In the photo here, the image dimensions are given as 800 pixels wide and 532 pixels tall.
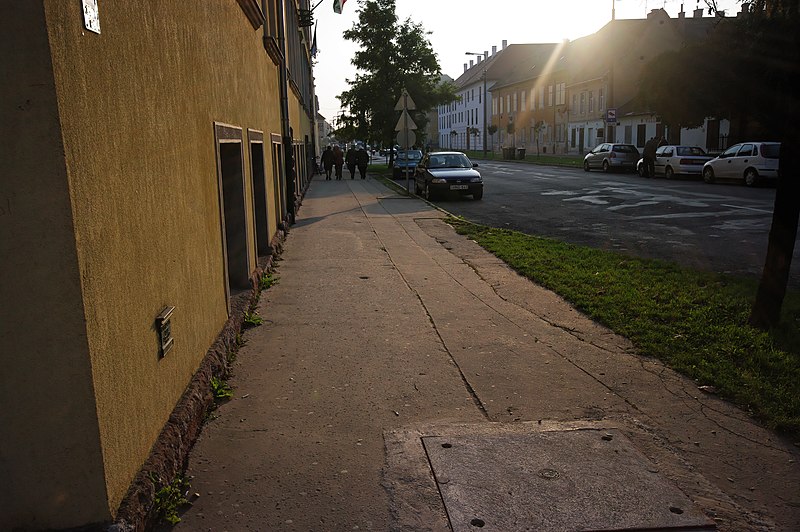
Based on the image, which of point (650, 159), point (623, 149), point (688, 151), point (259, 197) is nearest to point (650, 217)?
point (259, 197)

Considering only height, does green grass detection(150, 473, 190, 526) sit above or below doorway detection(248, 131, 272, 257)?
below

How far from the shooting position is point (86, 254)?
2.64 meters

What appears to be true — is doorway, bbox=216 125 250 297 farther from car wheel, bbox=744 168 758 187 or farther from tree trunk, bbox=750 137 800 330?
car wheel, bbox=744 168 758 187

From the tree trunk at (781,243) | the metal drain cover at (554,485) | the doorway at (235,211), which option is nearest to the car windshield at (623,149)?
the tree trunk at (781,243)

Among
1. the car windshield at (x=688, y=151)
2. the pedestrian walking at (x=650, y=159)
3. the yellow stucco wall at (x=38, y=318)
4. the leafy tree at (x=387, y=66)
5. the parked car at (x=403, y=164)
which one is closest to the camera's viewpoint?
the yellow stucco wall at (x=38, y=318)

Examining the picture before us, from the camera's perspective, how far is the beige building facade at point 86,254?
8.08 feet

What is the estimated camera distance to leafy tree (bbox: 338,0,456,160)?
4497cm

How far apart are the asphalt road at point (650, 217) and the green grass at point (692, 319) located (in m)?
1.47

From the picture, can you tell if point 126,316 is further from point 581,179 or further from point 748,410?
point 581,179

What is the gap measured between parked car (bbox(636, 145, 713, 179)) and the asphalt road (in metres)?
2.81

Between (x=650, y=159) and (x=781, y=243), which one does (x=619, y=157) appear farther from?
(x=781, y=243)

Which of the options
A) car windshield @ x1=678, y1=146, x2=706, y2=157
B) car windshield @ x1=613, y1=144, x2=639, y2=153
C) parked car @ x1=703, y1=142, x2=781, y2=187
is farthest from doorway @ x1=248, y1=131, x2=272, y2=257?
car windshield @ x1=613, y1=144, x2=639, y2=153

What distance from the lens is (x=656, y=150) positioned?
32094 mm

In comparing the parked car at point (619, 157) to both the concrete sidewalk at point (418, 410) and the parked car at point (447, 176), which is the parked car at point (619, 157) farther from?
the concrete sidewalk at point (418, 410)
